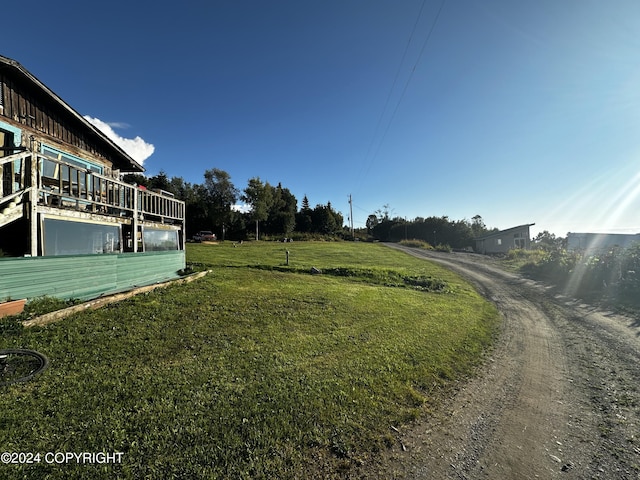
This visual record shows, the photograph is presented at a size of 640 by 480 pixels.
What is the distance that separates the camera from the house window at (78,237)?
7329 mm

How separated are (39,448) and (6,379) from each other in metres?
1.81

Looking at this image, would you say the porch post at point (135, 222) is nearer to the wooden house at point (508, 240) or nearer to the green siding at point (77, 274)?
the green siding at point (77, 274)

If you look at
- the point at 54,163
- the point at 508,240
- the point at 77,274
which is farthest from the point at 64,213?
the point at 508,240

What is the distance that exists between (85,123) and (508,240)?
48854 mm

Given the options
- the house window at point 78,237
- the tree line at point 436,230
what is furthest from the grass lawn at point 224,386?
the tree line at point 436,230

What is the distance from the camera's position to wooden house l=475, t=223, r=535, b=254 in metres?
40.9

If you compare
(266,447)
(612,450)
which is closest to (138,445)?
(266,447)

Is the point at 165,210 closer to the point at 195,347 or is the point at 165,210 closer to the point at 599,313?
the point at 195,347

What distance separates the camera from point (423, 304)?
1075cm

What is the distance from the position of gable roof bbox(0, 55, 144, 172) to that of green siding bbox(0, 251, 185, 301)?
5.62 m

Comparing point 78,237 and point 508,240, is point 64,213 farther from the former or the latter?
point 508,240

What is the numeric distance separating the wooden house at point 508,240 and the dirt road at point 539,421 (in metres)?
39.6

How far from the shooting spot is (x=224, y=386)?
157 inches

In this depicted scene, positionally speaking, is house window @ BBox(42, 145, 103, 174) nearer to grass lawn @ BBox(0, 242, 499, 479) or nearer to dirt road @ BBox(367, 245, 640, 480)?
grass lawn @ BBox(0, 242, 499, 479)
